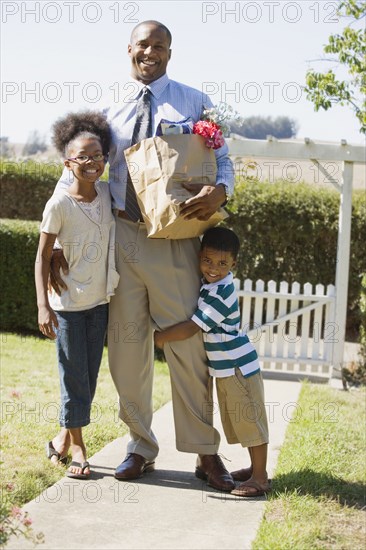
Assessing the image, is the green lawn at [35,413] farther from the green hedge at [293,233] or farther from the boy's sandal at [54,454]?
the green hedge at [293,233]

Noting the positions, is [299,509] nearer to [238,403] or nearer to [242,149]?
[238,403]

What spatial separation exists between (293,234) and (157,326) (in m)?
A: 7.10

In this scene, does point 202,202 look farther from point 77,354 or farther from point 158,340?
Result: point 77,354

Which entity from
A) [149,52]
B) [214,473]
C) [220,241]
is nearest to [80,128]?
[149,52]

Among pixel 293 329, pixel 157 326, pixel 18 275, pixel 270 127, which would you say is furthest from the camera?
pixel 270 127

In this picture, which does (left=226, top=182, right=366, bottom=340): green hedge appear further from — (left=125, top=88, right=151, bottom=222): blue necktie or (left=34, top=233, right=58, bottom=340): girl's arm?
(left=34, top=233, right=58, bottom=340): girl's arm

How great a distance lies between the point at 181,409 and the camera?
13.0ft

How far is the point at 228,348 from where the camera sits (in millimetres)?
3877

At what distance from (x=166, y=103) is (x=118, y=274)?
89 centimetres

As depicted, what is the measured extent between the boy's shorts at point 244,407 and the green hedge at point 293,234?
22.8 ft

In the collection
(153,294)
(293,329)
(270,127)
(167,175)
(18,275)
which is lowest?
(293,329)

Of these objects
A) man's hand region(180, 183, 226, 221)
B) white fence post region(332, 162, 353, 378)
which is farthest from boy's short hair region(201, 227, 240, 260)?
white fence post region(332, 162, 353, 378)

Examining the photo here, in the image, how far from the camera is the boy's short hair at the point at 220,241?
3.82m

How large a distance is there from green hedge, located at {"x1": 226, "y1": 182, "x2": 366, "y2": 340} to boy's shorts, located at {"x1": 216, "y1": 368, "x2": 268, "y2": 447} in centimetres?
694
